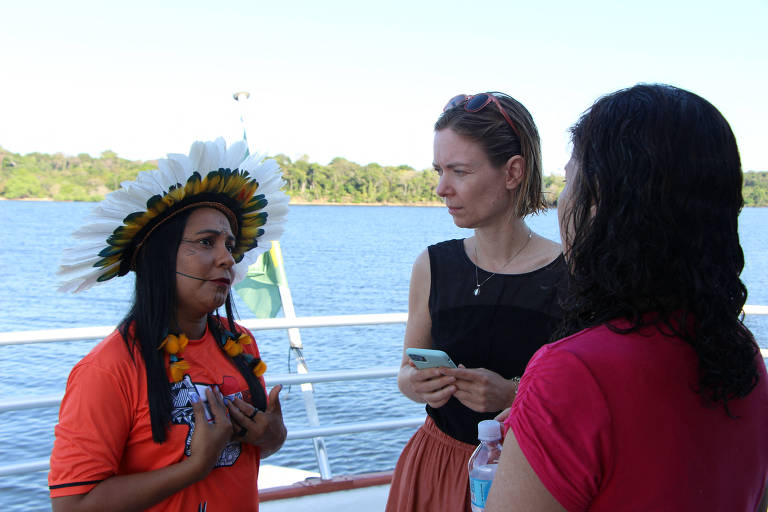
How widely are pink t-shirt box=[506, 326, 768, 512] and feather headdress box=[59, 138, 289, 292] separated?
1.09 meters

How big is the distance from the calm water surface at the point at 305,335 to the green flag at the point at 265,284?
2.98 feet

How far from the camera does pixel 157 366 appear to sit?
1545 mm

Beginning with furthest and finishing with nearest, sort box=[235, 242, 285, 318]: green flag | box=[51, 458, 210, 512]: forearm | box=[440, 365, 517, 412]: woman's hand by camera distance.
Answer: box=[235, 242, 285, 318]: green flag < box=[440, 365, 517, 412]: woman's hand < box=[51, 458, 210, 512]: forearm

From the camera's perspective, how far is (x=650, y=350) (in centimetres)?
86

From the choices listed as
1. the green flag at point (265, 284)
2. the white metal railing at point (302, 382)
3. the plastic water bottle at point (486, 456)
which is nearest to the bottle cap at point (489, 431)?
the plastic water bottle at point (486, 456)

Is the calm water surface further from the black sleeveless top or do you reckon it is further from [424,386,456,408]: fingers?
[424,386,456,408]: fingers

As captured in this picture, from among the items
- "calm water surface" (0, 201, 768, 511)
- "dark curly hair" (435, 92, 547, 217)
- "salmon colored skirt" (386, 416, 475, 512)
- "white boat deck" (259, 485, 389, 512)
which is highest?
"dark curly hair" (435, 92, 547, 217)

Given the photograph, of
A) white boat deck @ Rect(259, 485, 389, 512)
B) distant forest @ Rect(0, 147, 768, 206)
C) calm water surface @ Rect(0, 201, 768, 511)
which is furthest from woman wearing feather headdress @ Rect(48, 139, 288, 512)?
distant forest @ Rect(0, 147, 768, 206)

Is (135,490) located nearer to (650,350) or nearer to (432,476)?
(432,476)

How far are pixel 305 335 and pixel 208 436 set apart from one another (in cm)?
1739

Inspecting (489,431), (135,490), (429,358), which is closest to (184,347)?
(135,490)

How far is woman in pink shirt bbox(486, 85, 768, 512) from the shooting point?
831 millimetres

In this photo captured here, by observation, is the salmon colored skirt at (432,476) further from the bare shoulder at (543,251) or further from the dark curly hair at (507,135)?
the dark curly hair at (507,135)

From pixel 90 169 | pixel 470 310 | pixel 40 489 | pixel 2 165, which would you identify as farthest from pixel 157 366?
pixel 2 165
